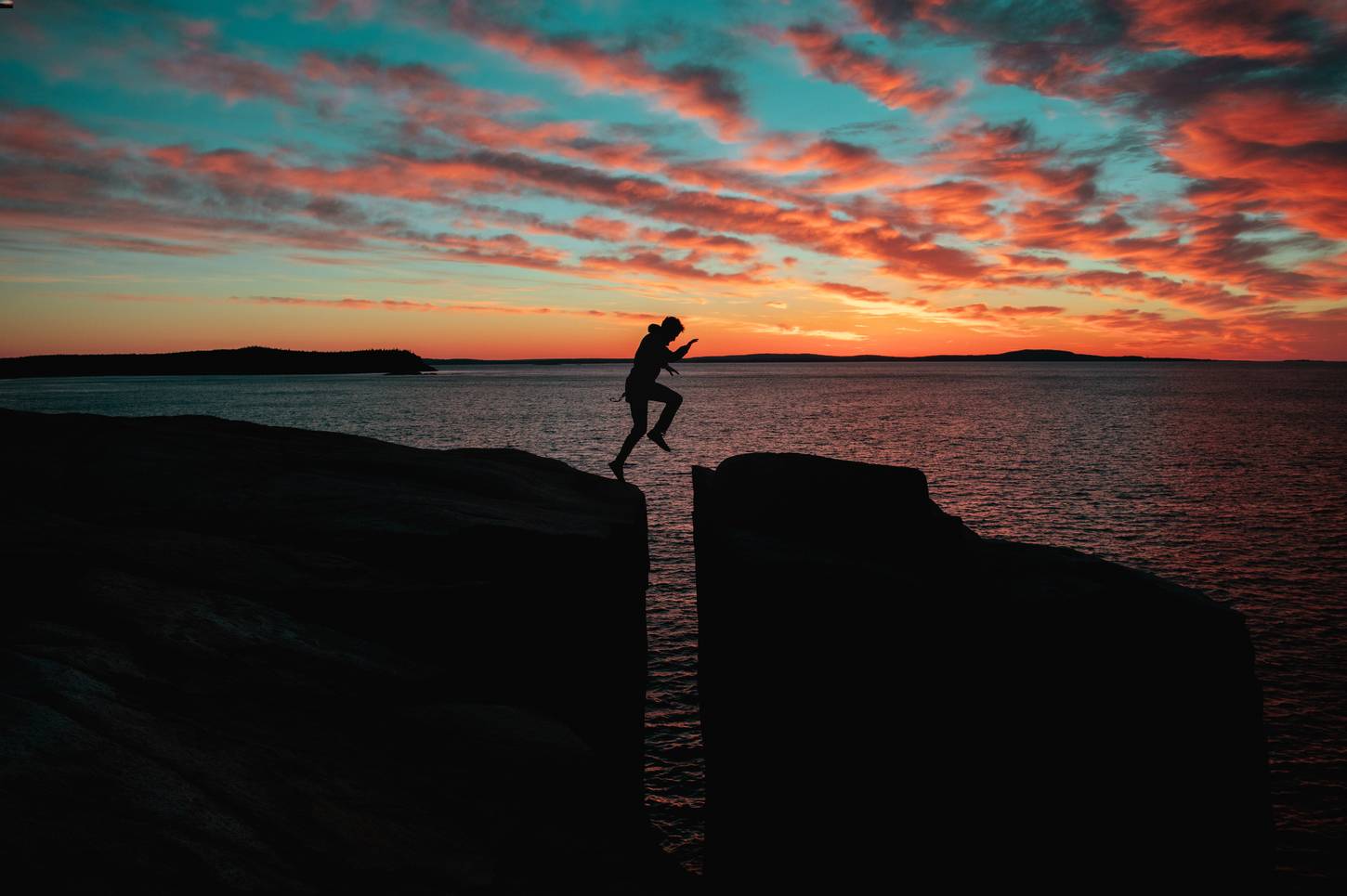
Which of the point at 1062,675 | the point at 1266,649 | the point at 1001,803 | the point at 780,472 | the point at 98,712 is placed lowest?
the point at 1266,649

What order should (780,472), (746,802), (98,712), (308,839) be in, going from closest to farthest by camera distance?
A: 1. (308,839)
2. (98,712)
3. (746,802)
4. (780,472)

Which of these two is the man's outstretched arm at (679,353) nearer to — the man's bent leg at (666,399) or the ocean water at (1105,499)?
the man's bent leg at (666,399)

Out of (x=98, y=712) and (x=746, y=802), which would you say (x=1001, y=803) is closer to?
(x=746, y=802)

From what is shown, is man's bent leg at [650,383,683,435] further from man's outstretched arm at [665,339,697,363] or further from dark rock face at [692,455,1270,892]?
dark rock face at [692,455,1270,892]

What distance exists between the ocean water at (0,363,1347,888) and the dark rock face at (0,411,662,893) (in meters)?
5.54

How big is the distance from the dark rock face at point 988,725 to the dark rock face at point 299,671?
257 centimetres

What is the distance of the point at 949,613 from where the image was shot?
26.7 ft

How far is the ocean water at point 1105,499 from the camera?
42.9 feet

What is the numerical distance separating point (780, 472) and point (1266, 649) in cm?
1350

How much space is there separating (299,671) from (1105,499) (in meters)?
34.7

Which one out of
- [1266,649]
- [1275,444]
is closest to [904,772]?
[1266,649]

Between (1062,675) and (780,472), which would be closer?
(1062,675)

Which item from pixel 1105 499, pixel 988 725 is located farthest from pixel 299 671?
pixel 1105 499

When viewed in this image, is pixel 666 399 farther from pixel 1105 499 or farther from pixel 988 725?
pixel 1105 499
